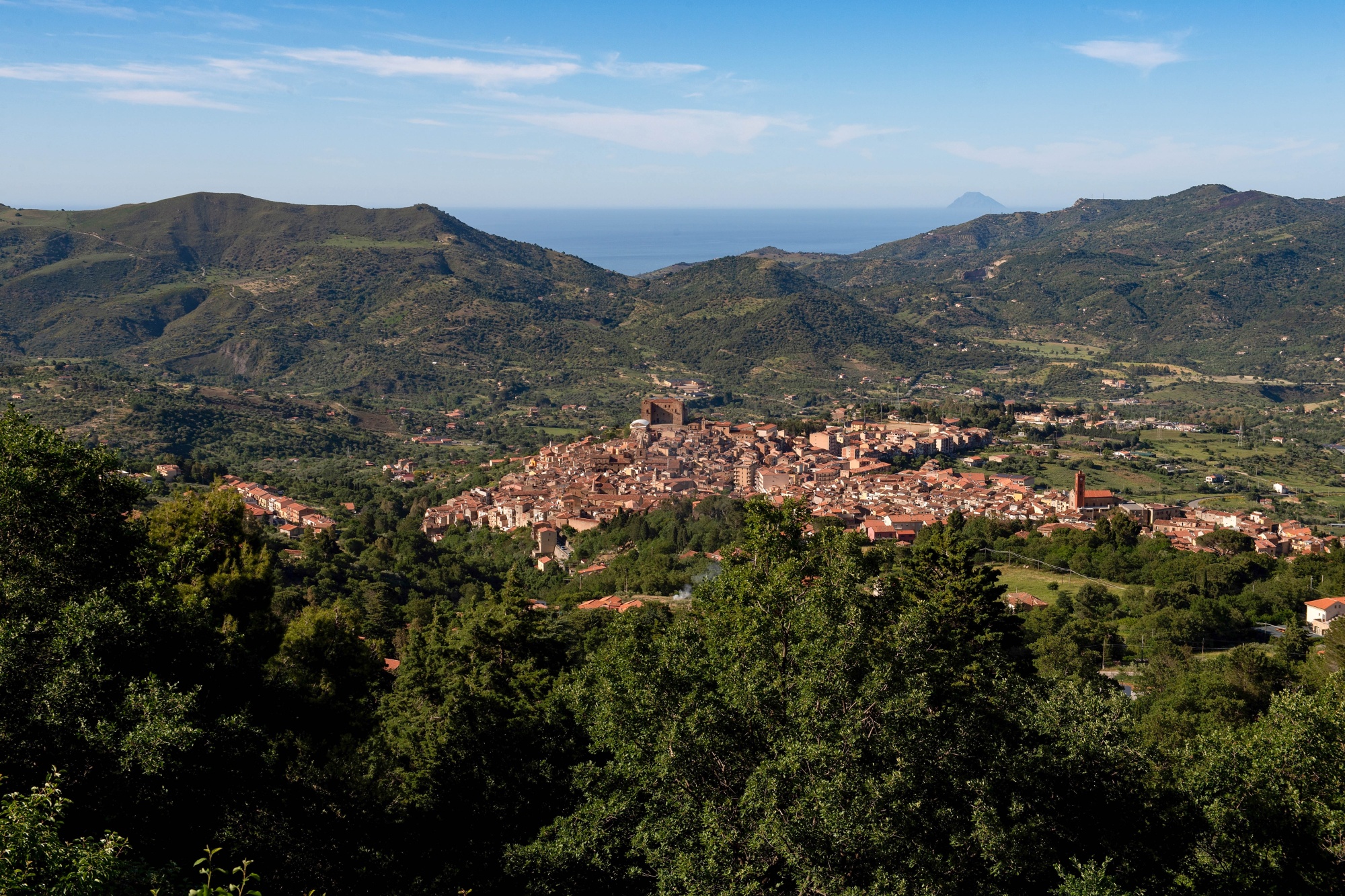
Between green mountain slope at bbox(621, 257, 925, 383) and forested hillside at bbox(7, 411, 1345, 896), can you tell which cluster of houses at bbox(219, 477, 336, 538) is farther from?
green mountain slope at bbox(621, 257, 925, 383)

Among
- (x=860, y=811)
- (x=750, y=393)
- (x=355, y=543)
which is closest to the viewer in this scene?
(x=860, y=811)

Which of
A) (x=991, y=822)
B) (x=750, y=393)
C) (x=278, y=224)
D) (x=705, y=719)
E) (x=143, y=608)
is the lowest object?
(x=750, y=393)

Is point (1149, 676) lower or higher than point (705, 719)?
lower

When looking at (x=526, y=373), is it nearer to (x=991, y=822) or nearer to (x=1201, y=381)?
(x=1201, y=381)

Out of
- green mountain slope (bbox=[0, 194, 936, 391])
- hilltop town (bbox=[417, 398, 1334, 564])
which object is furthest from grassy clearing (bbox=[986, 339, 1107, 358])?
hilltop town (bbox=[417, 398, 1334, 564])

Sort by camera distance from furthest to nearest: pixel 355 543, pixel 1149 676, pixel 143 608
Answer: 1. pixel 355 543
2. pixel 1149 676
3. pixel 143 608

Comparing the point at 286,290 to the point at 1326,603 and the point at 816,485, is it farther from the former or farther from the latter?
the point at 1326,603

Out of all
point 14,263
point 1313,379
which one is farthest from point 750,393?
point 14,263

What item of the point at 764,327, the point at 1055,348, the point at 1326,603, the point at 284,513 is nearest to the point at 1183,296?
the point at 1055,348
